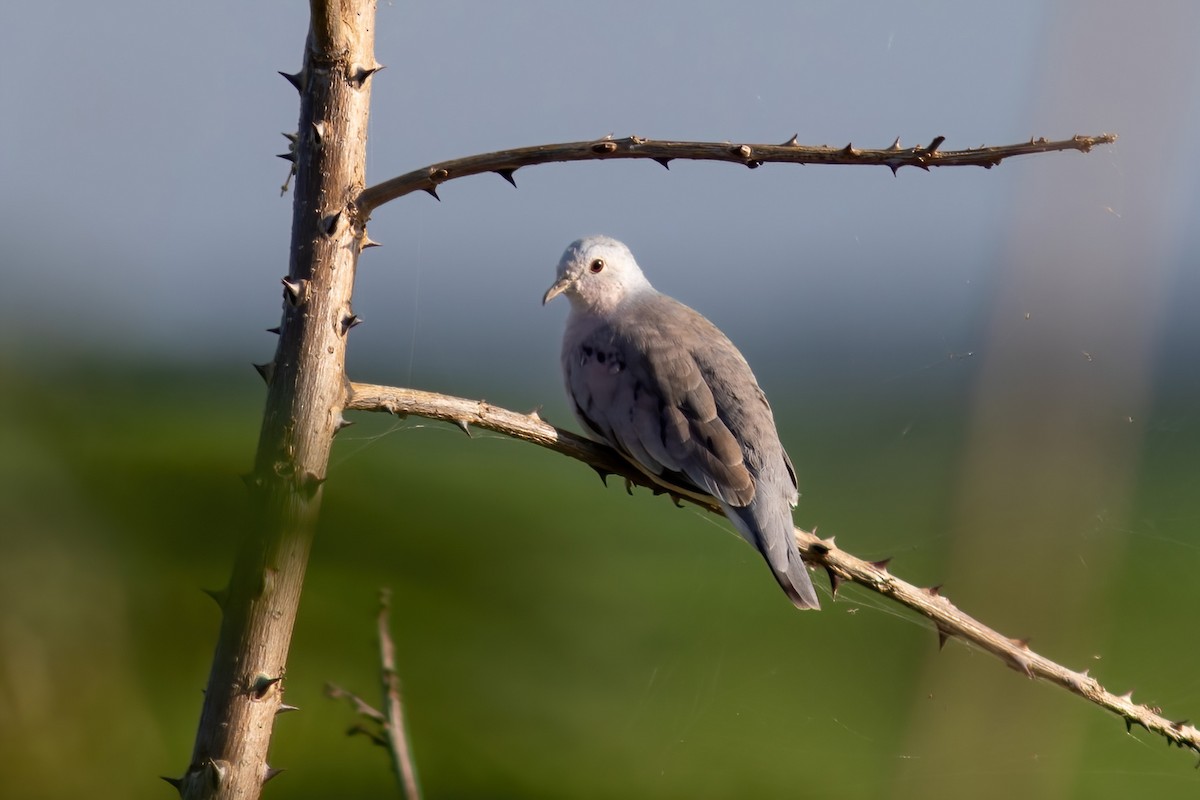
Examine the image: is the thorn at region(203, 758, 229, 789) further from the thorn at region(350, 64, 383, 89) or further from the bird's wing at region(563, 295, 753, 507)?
the bird's wing at region(563, 295, 753, 507)

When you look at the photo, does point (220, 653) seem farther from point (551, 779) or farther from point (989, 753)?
point (989, 753)

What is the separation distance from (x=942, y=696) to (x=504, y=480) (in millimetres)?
2236

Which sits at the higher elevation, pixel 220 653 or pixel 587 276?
pixel 587 276

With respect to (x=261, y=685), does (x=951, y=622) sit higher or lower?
higher

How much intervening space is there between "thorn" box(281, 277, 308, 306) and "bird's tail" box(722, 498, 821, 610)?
1238 millimetres

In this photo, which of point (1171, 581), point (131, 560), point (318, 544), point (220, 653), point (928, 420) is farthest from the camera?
point (1171, 581)

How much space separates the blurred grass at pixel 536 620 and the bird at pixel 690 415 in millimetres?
341

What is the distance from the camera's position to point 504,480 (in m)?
4.29

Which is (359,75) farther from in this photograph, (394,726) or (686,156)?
(394,726)

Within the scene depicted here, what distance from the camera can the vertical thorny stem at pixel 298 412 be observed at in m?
1.22

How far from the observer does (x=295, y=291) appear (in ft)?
4.28

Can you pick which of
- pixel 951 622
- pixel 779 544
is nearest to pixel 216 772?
pixel 951 622

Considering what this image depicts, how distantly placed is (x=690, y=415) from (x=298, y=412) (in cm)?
130

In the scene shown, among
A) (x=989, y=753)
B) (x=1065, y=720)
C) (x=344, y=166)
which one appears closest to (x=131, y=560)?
(x=344, y=166)
